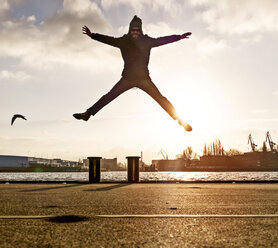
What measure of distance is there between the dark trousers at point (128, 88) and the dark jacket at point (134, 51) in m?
0.15

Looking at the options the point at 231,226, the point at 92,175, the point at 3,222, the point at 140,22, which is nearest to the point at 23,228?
the point at 3,222

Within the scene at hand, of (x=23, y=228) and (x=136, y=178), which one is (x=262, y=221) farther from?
(x=136, y=178)

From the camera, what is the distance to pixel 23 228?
3.59 meters

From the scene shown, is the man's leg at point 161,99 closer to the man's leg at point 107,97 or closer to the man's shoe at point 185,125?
the man's shoe at point 185,125

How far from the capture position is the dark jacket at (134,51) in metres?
9.33

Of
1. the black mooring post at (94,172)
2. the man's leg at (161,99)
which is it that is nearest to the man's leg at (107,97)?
the man's leg at (161,99)

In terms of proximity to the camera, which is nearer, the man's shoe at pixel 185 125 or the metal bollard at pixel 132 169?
the man's shoe at pixel 185 125

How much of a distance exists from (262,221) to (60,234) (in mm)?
2169

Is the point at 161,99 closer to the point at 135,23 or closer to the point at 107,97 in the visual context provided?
the point at 107,97

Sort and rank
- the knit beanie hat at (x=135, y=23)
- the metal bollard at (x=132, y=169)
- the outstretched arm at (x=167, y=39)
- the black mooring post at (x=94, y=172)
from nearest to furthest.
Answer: the knit beanie hat at (x=135, y=23) → the outstretched arm at (x=167, y=39) → the black mooring post at (x=94, y=172) → the metal bollard at (x=132, y=169)

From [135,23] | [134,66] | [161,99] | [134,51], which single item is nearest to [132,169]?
[161,99]

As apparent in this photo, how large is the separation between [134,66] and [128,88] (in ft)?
1.88

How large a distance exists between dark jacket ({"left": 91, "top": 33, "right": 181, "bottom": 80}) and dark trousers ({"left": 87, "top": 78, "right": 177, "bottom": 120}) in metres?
0.15

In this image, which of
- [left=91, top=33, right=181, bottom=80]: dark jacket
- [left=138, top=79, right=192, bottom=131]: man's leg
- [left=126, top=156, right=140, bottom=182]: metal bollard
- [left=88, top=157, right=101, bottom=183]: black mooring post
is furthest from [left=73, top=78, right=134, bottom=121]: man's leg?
[left=126, top=156, right=140, bottom=182]: metal bollard
